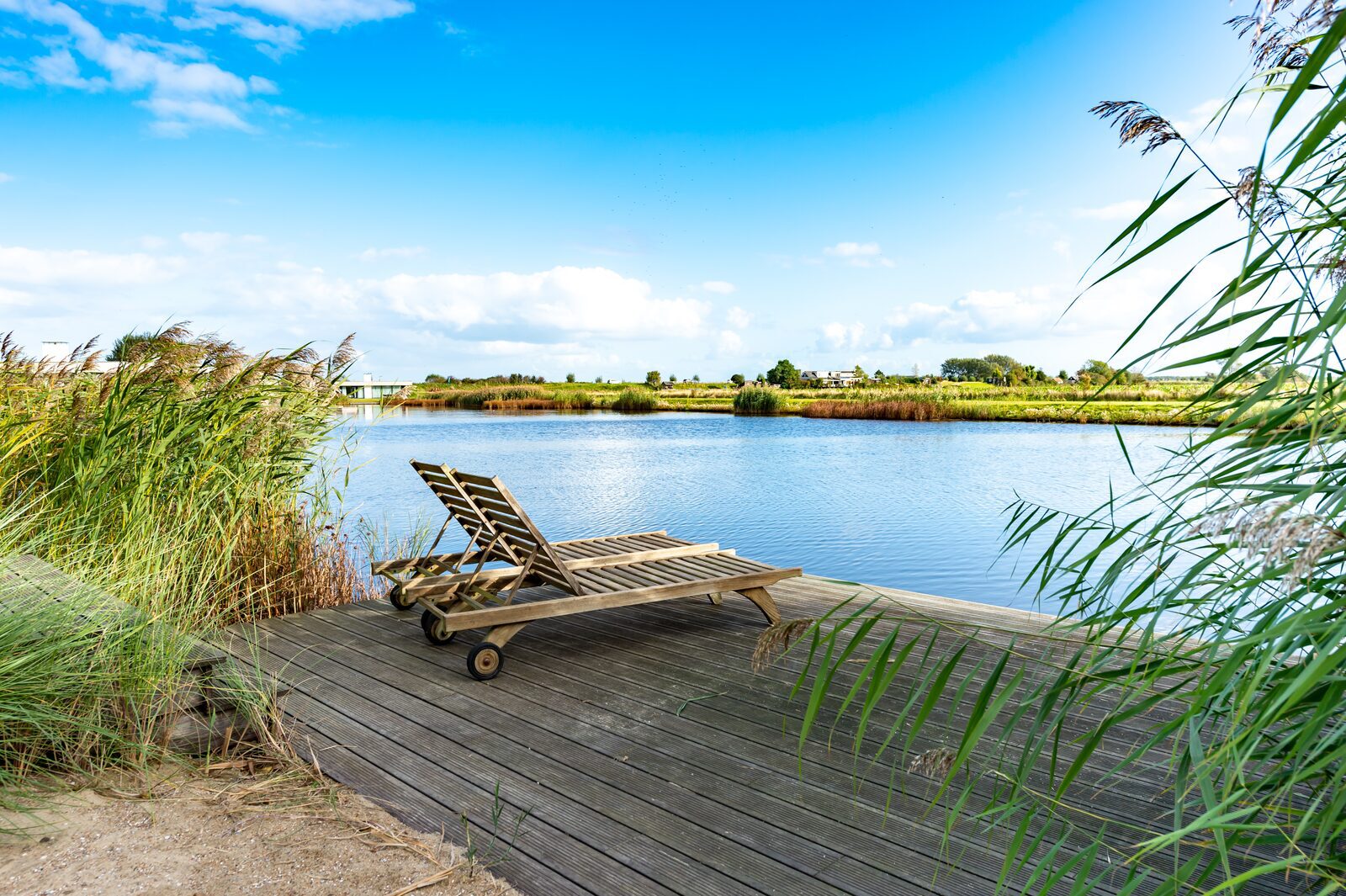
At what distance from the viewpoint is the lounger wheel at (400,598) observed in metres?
4.42

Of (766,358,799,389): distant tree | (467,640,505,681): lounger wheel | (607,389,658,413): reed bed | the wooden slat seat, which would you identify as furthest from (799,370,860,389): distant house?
(467,640,505,681): lounger wheel

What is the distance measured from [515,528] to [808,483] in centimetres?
1203

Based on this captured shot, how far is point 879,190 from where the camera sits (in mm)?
24844

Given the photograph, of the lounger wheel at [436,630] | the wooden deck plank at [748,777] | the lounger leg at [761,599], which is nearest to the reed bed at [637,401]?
the lounger leg at [761,599]

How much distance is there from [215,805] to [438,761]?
71 cm

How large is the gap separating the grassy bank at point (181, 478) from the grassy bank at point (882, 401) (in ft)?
52.0

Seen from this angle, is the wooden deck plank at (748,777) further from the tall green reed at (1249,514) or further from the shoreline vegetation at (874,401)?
the shoreline vegetation at (874,401)

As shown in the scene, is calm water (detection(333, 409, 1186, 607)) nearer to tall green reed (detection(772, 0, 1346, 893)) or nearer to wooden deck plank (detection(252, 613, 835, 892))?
wooden deck plank (detection(252, 613, 835, 892))

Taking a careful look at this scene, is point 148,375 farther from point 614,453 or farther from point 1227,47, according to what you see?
point 614,453

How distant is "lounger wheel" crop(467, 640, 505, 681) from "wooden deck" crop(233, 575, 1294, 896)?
0.17ft

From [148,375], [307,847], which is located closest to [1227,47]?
[307,847]

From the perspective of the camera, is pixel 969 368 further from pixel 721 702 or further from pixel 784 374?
pixel 721 702

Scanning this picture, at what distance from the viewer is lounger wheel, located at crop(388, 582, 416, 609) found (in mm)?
4422

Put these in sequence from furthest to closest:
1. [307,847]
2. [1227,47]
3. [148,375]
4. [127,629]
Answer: [148,375]
[127,629]
[307,847]
[1227,47]
